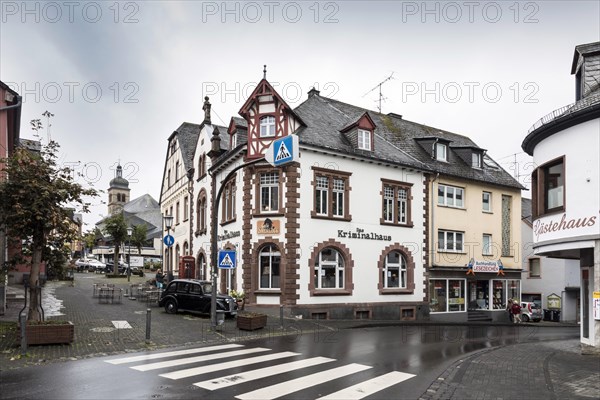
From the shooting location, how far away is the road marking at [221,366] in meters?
10.7

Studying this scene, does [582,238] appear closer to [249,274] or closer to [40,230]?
[249,274]

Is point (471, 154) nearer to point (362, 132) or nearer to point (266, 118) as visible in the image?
point (362, 132)

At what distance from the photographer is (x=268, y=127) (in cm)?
2434

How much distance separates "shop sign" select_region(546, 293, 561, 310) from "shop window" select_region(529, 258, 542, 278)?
12.0 ft

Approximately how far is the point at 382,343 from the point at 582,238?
686 centimetres

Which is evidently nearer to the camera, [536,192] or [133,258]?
[536,192]

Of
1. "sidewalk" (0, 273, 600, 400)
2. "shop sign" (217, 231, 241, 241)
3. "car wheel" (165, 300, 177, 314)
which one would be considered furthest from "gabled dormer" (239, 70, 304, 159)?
"sidewalk" (0, 273, 600, 400)

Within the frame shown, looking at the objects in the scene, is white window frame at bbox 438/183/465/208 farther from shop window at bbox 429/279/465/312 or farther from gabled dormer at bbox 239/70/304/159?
gabled dormer at bbox 239/70/304/159

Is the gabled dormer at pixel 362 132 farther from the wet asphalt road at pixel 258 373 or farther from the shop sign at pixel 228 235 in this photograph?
the wet asphalt road at pixel 258 373

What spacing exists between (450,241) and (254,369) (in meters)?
21.1

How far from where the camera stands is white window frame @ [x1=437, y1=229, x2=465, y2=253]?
29.6 meters

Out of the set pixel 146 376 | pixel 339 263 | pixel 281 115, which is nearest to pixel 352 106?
pixel 281 115

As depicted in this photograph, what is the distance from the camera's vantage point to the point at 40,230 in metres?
14.9

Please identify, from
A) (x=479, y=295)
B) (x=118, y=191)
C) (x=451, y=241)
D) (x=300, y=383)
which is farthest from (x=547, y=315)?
(x=118, y=191)
